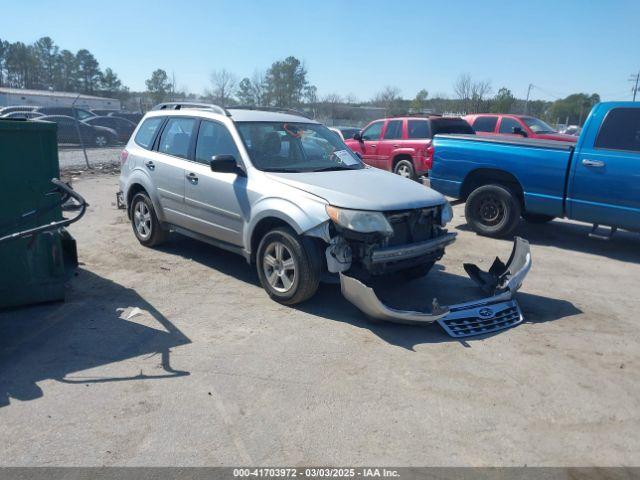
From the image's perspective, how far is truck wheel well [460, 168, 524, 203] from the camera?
27.1 feet

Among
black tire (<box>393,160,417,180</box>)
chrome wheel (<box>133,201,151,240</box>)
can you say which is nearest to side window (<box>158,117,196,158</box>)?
chrome wheel (<box>133,201,151,240</box>)

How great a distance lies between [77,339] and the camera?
447 centimetres

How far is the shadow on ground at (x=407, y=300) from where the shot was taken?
471 cm

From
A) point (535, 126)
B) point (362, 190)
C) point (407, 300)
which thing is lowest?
point (407, 300)

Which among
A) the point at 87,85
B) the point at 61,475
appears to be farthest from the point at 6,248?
the point at 87,85

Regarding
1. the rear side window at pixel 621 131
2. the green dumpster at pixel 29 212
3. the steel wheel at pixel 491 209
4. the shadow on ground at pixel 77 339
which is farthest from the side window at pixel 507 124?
the green dumpster at pixel 29 212

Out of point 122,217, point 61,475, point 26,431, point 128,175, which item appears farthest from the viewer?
point 122,217

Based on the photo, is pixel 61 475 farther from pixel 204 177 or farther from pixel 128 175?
pixel 128 175

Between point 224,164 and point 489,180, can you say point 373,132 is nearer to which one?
point 489,180

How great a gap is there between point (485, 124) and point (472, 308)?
11347mm

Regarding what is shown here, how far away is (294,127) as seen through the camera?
6250 millimetres

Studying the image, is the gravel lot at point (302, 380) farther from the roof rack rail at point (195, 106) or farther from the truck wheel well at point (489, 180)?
the truck wheel well at point (489, 180)

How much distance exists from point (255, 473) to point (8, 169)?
3.51 metres

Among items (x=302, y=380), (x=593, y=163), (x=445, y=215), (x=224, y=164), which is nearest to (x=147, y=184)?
(x=224, y=164)
